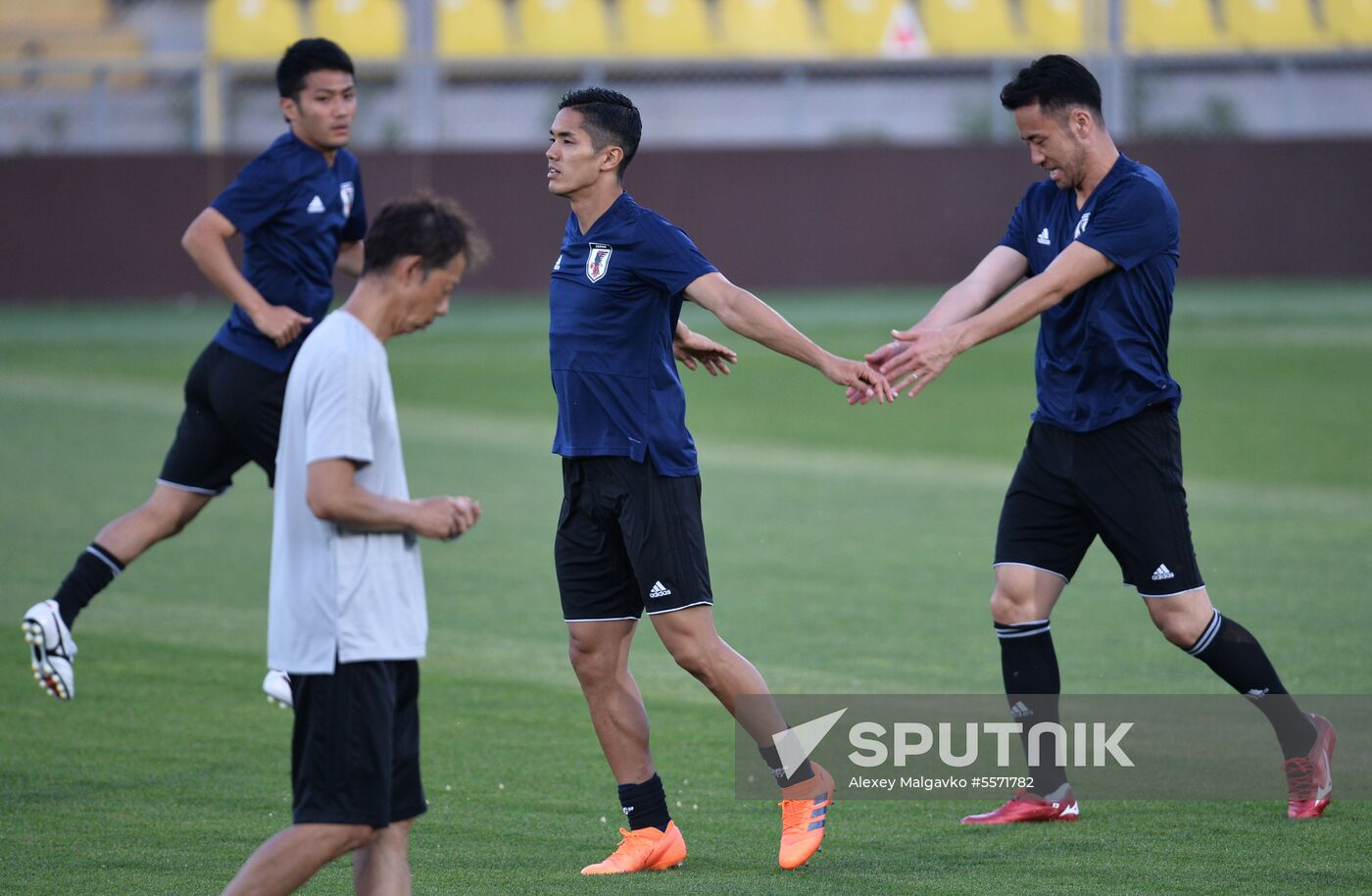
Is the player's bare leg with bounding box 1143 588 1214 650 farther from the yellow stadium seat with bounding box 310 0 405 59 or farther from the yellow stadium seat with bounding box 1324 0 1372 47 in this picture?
the yellow stadium seat with bounding box 1324 0 1372 47

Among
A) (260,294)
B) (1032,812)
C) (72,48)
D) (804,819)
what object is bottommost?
(1032,812)

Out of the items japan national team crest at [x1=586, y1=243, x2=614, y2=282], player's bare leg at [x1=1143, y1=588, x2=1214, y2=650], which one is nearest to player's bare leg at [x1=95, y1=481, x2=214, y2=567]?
japan national team crest at [x1=586, y1=243, x2=614, y2=282]

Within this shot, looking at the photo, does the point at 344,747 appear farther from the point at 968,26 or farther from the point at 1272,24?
the point at 1272,24


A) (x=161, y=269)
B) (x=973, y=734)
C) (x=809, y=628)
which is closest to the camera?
(x=973, y=734)

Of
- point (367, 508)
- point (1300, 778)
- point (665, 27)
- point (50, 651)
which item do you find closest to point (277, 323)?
point (50, 651)

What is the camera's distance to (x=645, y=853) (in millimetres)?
5457

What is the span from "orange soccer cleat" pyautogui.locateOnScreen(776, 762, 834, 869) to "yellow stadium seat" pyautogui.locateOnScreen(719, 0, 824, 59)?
2518 centimetres

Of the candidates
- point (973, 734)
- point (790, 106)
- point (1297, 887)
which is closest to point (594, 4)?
point (790, 106)

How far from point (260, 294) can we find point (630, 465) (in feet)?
8.40

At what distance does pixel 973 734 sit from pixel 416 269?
3737 mm

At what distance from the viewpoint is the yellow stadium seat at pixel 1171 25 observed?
29.0 meters

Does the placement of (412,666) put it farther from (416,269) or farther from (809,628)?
(809,628)

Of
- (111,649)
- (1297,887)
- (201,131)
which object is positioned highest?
(201,131)

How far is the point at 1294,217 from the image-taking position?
2630 cm
